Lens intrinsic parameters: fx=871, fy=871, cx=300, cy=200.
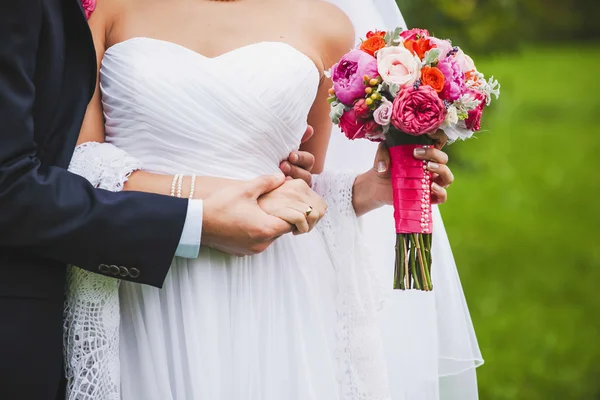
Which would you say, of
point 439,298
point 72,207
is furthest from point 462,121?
point 72,207

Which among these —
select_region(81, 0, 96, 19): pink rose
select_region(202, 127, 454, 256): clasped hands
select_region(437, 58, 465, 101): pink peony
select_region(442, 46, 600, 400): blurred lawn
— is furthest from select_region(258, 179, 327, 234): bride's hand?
select_region(442, 46, 600, 400): blurred lawn

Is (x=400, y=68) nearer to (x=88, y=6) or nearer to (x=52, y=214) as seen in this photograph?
(x=88, y=6)

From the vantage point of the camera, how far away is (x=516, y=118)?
2031 cm

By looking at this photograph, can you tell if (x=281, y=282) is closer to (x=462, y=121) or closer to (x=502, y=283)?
(x=462, y=121)

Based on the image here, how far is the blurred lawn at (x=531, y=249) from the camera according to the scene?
662 cm

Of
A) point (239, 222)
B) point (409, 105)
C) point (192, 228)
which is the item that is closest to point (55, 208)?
point (192, 228)

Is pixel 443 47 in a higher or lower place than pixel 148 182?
higher

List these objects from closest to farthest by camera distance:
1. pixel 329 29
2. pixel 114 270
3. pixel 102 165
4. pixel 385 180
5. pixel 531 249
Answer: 1. pixel 114 270
2. pixel 102 165
3. pixel 385 180
4. pixel 329 29
5. pixel 531 249

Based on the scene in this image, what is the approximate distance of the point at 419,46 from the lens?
2.63 meters

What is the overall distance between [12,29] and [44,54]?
0.44ft

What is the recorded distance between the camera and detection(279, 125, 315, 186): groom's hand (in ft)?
9.37

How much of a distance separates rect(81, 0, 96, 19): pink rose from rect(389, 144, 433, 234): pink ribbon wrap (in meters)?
1.02

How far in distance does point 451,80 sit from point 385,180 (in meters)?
0.41

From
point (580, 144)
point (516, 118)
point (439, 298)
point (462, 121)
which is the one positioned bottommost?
point (439, 298)
